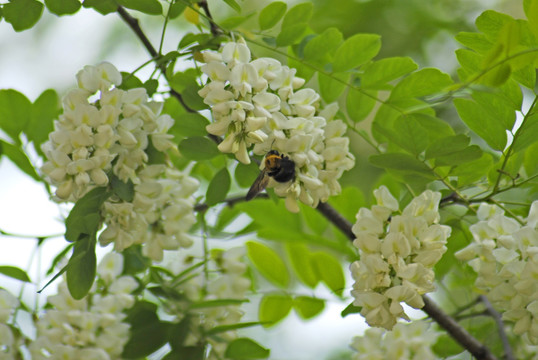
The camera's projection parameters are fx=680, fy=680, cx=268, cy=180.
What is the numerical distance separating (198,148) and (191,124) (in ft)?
0.10

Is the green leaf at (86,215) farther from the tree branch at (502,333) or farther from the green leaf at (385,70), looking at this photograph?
the tree branch at (502,333)

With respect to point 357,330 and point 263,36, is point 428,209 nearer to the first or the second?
point 263,36

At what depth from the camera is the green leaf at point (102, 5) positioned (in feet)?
2.44

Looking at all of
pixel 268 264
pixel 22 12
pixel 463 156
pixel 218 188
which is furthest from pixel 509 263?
pixel 22 12

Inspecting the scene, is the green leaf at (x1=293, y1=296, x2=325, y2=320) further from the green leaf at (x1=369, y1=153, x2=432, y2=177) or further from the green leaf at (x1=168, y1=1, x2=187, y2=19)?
the green leaf at (x1=168, y1=1, x2=187, y2=19)

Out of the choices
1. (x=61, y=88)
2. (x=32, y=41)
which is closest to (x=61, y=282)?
(x=61, y=88)

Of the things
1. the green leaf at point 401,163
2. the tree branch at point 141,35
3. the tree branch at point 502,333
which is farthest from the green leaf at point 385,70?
the tree branch at point 502,333

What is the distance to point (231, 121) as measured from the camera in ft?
2.03

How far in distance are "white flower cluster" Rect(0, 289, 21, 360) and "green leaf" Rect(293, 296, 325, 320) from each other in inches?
14.9

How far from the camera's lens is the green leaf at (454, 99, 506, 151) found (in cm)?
71

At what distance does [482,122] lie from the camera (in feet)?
2.36

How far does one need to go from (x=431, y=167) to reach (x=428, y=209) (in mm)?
90

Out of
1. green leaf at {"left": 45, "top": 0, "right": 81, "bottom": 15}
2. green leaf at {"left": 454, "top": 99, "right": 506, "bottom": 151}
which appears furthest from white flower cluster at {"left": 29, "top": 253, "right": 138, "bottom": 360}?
green leaf at {"left": 454, "top": 99, "right": 506, "bottom": 151}

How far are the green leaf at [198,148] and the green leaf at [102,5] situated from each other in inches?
6.7
